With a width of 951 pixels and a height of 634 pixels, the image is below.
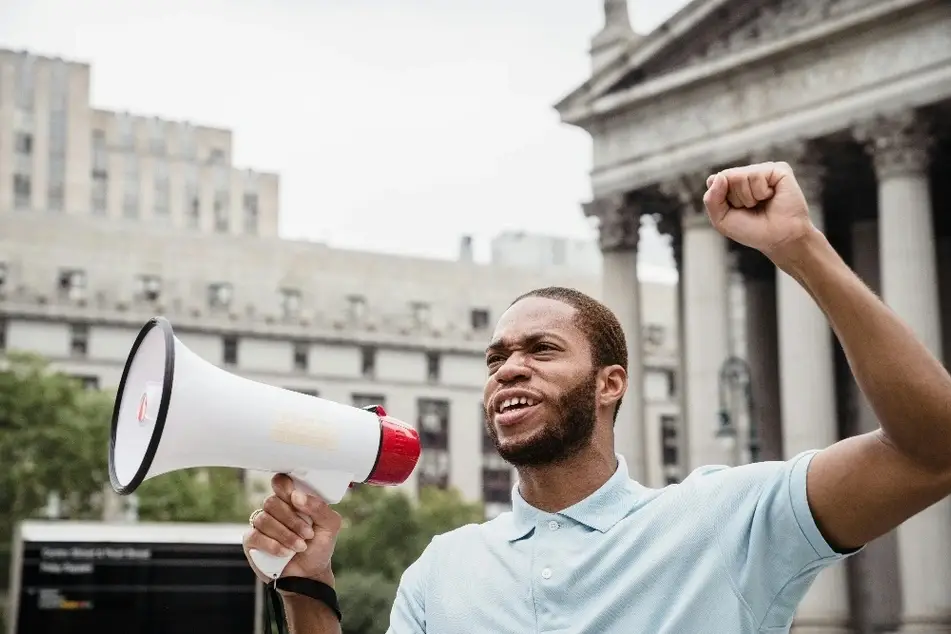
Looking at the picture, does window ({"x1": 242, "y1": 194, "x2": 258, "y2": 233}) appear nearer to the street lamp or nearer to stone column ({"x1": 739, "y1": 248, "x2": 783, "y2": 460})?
stone column ({"x1": 739, "y1": 248, "x2": 783, "y2": 460})

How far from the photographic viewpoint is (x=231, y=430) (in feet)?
13.4

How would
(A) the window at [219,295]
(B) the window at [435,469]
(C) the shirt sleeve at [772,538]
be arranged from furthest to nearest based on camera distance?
(A) the window at [219,295] < (B) the window at [435,469] < (C) the shirt sleeve at [772,538]

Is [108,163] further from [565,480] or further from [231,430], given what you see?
[565,480]

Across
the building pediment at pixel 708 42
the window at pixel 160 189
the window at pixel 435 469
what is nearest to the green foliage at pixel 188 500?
the window at pixel 435 469

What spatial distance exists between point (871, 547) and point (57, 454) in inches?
1362

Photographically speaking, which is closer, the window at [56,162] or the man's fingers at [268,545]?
the man's fingers at [268,545]

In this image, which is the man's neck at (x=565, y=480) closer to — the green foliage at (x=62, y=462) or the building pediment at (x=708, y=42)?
the building pediment at (x=708, y=42)

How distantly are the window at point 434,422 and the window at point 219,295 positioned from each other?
1222 centimetres

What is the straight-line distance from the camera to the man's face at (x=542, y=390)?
13.4 ft

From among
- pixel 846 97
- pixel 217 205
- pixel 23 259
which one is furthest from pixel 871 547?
pixel 217 205

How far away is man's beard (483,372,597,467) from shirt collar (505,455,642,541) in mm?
145

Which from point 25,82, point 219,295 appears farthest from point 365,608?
point 25,82

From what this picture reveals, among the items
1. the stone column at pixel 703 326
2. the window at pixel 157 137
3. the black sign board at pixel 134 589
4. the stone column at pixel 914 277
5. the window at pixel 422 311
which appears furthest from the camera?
the window at pixel 157 137

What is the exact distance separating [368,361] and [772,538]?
74784 mm
